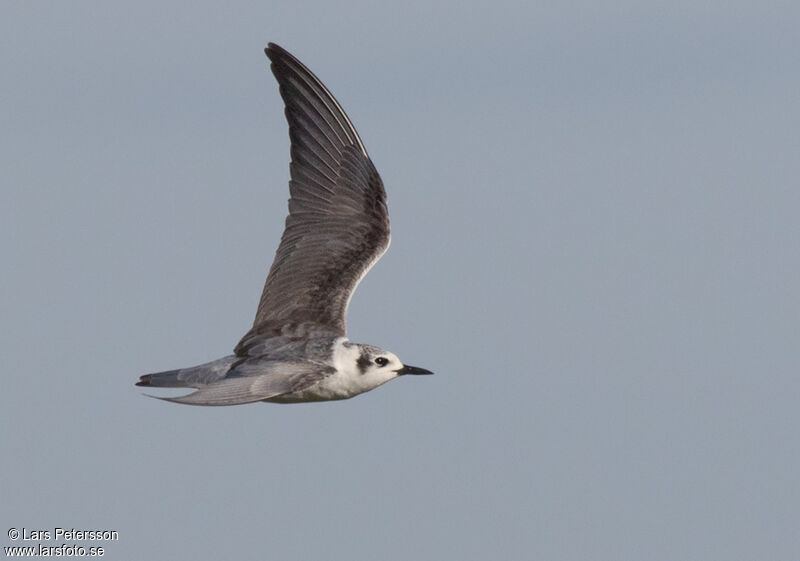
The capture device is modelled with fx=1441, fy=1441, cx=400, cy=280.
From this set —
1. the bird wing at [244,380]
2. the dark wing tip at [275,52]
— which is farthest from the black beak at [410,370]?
the dark wing tip at [275,52]

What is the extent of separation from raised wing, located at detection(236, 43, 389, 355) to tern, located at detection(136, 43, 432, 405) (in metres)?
0.02

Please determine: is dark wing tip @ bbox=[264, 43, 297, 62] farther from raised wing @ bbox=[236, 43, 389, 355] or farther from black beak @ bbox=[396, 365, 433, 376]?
black beak @ bbox=[396, 365, 433, 376]

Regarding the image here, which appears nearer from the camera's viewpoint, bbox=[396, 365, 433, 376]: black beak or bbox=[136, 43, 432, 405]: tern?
bbox=[136, 43, 432, 405]: tern

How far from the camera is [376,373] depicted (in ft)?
78.1

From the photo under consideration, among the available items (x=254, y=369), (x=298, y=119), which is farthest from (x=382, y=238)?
(x=254, y=369)

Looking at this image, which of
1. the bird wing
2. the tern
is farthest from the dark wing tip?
the bird wing

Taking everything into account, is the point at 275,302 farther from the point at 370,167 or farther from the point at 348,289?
the point at 370,167

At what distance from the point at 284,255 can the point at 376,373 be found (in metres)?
3.71

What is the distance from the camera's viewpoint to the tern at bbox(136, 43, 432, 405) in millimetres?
23656

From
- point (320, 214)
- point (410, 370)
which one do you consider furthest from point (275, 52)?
point (410, 370)

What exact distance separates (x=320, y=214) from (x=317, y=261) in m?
1.07

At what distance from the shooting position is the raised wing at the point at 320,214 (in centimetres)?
2575

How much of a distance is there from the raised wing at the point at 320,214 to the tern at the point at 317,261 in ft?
0.06

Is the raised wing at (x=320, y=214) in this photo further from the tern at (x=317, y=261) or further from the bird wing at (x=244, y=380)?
the bird wing at (x=244, y=380)
